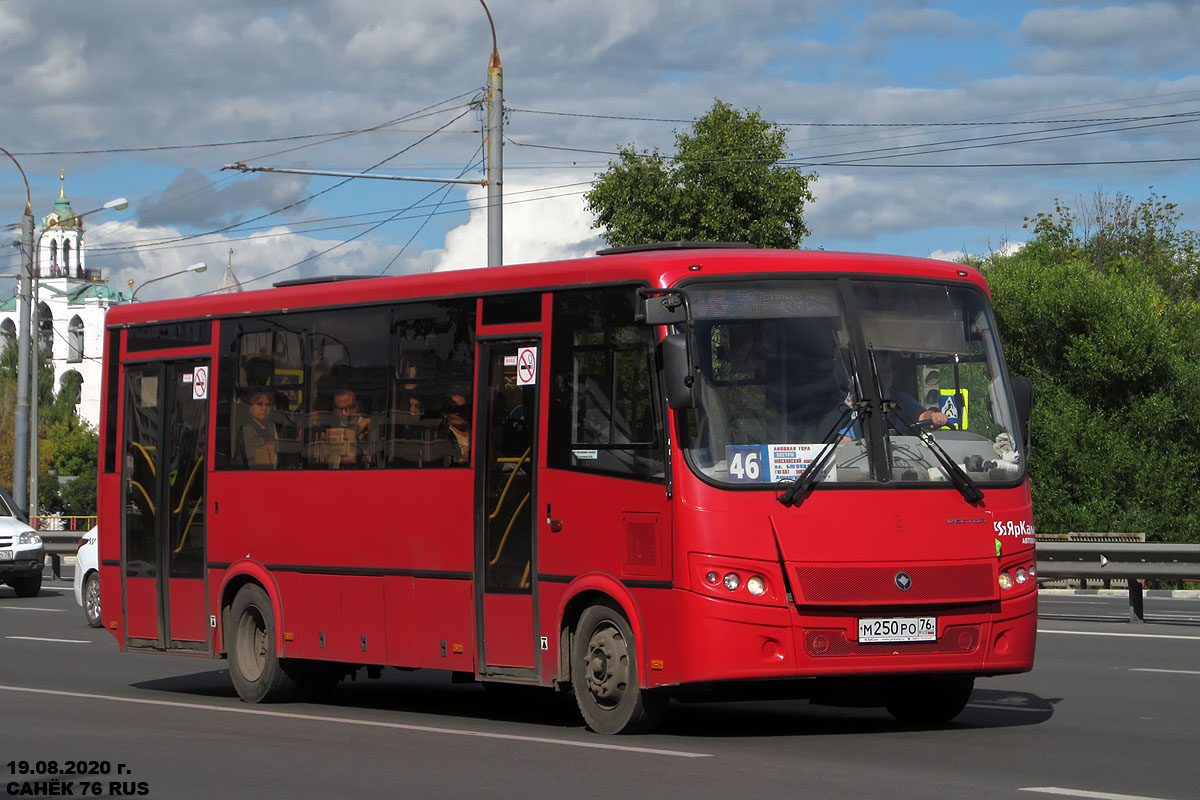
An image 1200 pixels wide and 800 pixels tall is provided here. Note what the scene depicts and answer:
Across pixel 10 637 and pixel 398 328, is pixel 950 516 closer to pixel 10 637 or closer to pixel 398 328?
pixel 398 328

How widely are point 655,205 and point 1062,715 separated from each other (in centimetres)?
3088

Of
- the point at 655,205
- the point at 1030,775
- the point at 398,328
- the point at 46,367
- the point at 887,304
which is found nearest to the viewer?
the point at 1030,775

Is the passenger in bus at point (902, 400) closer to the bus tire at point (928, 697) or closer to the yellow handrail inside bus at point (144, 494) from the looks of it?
the bus tire at point (928, 697)

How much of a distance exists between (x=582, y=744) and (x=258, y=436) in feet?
15.7

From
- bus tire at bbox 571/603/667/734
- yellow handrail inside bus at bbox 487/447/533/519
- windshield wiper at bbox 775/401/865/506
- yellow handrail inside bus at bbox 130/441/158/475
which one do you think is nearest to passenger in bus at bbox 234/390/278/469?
yellow handrail inside bus at bbox 130/441/158/475

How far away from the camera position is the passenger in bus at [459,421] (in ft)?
40.1

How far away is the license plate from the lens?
10359 mm

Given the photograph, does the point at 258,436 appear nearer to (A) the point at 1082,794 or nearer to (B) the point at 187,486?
(B) the point at 187,486

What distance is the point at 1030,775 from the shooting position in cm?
902

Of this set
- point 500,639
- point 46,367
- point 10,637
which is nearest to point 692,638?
point 500,639

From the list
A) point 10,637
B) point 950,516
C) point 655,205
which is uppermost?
point 655,205

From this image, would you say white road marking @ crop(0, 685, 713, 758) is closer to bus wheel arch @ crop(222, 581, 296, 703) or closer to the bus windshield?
bus wheel arch @ crop(222, 581, 296, 703)

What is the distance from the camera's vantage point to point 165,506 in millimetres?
15109

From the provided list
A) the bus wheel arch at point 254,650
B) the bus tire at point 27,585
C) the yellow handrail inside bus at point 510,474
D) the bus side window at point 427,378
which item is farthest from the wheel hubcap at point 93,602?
the yellow handrail inside bus at point 510,474
